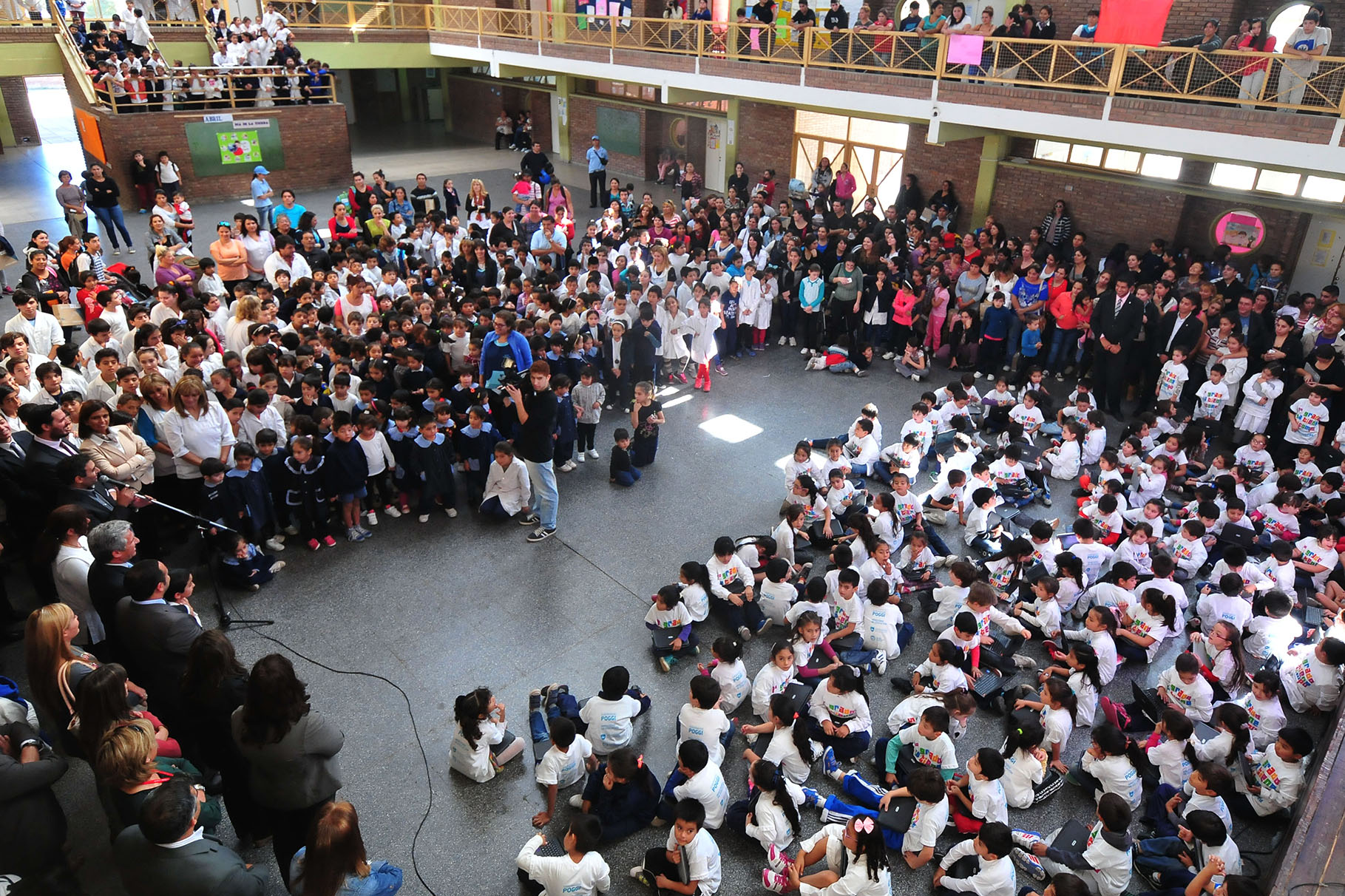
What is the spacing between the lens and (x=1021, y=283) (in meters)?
10.7

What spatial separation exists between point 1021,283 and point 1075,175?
4593 mm

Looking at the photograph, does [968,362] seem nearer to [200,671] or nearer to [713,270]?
[713,270]

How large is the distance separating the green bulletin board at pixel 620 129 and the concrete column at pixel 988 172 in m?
9.70

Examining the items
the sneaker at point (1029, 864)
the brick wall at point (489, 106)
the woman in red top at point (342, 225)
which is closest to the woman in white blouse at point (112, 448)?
the woman in red top at point (342, 225)

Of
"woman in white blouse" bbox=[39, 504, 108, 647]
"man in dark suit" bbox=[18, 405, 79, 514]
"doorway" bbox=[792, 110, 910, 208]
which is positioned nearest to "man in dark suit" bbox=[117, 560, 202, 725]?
"woman in white blouse" bbox=[39, 504, 108, 647]

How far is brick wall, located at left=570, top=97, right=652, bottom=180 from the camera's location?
21.5 m

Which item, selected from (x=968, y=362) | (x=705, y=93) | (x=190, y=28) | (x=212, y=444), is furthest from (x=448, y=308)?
(x=190, y=28)

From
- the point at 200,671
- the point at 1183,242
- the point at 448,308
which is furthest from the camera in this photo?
the point at 1183,242

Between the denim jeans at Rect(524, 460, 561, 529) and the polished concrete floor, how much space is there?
22cm

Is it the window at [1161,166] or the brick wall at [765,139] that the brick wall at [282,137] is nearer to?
the brick wall at [765,139]

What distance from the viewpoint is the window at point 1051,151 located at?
46.5 feet

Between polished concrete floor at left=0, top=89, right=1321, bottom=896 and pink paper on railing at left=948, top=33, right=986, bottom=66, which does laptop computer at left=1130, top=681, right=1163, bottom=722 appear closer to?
polished concrete floor at left=0, top=89, right=1321, bottom=896

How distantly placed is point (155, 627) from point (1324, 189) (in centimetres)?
1461

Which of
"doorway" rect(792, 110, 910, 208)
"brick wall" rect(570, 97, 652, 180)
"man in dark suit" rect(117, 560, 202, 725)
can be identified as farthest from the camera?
"brick wall" rect(570, 97, 652, 180)
